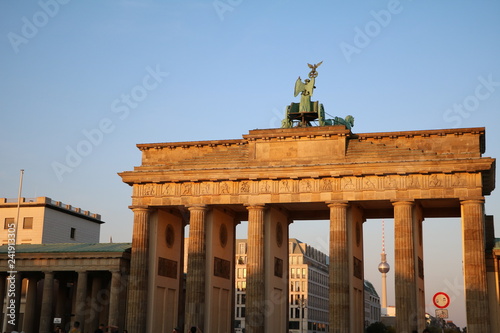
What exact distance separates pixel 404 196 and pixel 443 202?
3807 millimetres

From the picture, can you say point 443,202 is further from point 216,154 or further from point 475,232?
point 216,154

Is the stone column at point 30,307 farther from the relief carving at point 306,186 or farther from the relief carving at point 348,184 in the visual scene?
the relief carving at point 348,184

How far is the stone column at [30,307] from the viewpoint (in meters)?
54.6

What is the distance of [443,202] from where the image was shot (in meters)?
47.3

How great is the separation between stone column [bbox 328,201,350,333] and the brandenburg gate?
7cm

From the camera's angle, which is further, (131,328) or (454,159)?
(131,328)

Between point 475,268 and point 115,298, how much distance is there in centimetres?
2644

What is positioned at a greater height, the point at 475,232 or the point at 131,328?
the point at 475,232

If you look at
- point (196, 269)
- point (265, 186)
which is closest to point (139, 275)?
point (196, 269)

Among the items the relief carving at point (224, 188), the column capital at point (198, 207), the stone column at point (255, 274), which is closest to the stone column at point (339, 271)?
the stone column at point (255, 274)

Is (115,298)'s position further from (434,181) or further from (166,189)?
(434,181)

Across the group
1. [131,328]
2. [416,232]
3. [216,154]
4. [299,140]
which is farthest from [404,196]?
[131,328]

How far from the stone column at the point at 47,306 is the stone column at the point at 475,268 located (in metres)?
31.5

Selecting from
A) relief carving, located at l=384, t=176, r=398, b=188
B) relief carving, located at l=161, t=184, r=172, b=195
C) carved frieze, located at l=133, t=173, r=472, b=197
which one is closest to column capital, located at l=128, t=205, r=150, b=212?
carved frieze, located at l=133, t=173, r=472, b=197
